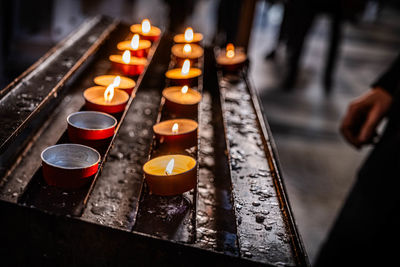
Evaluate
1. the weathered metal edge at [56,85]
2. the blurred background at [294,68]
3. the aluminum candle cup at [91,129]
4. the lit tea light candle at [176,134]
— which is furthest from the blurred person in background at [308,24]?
the aluminum candle cup at [91,129]

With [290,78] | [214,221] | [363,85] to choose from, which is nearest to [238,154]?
[214,221]

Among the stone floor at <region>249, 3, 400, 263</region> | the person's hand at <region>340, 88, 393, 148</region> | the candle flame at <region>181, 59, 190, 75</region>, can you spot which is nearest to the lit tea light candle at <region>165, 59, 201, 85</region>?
the candle flame at <region>181, 59, 190, 75</region>

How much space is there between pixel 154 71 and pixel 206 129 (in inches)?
30.8

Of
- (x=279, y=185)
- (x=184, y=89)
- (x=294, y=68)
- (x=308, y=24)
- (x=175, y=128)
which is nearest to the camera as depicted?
(x=279, y=185)

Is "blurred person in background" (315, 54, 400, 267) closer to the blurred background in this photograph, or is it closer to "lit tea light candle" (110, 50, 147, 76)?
the blurred background

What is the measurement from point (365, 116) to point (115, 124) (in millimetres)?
1753

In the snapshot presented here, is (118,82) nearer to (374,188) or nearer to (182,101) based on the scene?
(182,101)

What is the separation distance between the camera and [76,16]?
4910mm

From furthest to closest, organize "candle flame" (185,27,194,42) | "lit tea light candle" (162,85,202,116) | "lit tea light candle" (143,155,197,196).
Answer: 1. "candle flame" (185,27,194,42)
2. "lit tea light candle" (162,85,202,116)
3. "lit tea light candle" (143,155,197,196)

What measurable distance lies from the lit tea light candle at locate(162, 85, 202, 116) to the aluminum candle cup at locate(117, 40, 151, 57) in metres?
0.39

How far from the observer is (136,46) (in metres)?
2.08

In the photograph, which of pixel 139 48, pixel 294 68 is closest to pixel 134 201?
pixel 139 48

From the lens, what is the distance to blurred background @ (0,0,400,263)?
142 inches

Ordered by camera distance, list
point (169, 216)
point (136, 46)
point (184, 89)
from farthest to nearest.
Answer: point (136, 46) → point (184, 89) → point (169, 216)
